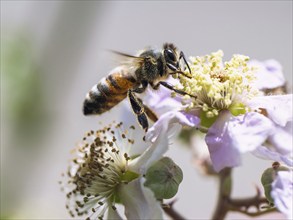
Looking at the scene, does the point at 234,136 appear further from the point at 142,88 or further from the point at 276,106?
the point at 142,88

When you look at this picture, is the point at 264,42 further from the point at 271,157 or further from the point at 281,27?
the point at 271,157

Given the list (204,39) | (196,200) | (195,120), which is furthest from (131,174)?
(204,39)

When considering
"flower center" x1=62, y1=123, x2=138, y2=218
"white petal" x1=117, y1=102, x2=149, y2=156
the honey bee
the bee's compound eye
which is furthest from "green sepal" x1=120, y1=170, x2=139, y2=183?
the bee's compound eye

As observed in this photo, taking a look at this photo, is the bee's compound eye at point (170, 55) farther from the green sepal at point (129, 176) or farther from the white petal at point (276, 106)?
the green sepal at point (129, 176)

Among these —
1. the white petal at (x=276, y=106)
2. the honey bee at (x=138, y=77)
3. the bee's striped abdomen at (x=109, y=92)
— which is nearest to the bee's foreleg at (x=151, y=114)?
the honey bee at (x=138, y=77)

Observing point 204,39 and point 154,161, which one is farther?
point 204,39

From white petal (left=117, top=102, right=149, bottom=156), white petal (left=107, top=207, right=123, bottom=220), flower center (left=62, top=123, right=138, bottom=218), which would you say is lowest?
white petal (left=107, top=207, right=123, bottom=220)

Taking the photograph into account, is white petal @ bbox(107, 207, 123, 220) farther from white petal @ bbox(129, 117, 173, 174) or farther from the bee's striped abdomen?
the bee's striped abdomen
